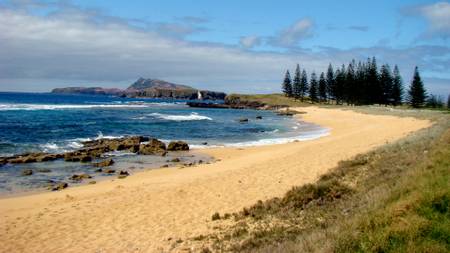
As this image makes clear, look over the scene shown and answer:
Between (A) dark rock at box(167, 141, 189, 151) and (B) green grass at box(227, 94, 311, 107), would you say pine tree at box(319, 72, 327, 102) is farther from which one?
(A) dark rock at box(167, 141, 189, 151)

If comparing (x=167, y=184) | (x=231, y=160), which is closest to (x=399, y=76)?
(x=231, y=160)

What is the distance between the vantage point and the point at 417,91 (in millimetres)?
81000

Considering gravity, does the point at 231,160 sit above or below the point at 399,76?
below

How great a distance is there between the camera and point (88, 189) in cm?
1622

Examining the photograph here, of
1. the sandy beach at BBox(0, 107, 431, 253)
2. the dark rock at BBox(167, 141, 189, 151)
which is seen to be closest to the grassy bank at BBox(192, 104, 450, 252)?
the sandy beach at BBox(0, 107, 431, 253)

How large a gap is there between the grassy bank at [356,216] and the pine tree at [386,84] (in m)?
79.3

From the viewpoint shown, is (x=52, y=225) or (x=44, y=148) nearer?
(x=52, y=225)

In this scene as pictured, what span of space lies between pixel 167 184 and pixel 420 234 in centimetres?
1077

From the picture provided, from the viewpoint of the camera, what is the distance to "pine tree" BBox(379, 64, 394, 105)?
89312 mm

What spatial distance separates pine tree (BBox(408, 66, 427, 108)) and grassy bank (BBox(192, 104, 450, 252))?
72.0 meters

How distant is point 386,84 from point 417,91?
373 inches

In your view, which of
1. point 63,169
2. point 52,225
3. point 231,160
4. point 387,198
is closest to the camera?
point 387,198

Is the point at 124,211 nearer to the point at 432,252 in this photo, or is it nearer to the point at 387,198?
the point at 387,198

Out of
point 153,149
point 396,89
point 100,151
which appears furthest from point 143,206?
point 396,89
